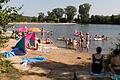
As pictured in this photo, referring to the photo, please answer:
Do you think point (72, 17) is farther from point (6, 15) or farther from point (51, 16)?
point (6, 15)

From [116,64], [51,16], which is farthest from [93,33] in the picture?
[51,16]

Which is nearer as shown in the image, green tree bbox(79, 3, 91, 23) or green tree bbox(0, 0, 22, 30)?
green tree bbox(0, 0, 22, 30)

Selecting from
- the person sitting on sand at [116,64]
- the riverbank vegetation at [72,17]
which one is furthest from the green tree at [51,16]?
the person sitting on sand at [116,64]

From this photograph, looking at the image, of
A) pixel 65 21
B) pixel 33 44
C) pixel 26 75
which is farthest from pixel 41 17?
pixel 26 75

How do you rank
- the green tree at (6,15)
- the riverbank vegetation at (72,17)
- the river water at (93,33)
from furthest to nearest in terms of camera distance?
1. the riverbank vegetation at (72,17)
2. the river water at (93,33)
3. the green tree at (6,15)

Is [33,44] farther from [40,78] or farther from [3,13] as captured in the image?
[3,13]

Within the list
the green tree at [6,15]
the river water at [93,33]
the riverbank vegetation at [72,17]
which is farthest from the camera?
the riverbank vegetation at [72,17]

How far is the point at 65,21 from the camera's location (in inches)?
7672

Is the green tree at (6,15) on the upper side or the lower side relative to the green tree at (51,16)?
upper

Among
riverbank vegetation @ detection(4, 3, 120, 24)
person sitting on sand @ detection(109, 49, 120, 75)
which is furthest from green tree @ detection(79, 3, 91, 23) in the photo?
person sitting on sand @ detection(109, 49, 120, 75)

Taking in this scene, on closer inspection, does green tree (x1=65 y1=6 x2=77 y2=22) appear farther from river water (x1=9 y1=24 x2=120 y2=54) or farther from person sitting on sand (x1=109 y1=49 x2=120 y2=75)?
person sitting on sand (x1=109 y1=49 x2=120 y2=75)

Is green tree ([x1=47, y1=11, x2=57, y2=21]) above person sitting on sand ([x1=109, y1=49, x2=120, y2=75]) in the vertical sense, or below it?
below

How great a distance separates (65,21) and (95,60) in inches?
7308

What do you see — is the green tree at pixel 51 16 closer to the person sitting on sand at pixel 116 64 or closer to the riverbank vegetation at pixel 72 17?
the riverbank vegetation at pixel 72 17
